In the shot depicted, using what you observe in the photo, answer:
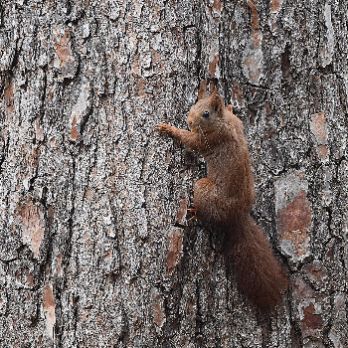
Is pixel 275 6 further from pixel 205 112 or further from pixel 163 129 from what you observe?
pixel 163 129

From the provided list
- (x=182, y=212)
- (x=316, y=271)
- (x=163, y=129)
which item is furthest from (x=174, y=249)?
(x=316, y=271)

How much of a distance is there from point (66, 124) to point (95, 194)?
239 millimetres

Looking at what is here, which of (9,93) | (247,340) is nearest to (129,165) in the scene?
(9,93)

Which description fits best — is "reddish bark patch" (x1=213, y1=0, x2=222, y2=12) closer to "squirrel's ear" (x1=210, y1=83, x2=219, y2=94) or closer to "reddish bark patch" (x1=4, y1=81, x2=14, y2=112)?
"squirrel's ear" (x1=210, y1=83, x2=219, y2=94)

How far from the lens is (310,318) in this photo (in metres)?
2.10

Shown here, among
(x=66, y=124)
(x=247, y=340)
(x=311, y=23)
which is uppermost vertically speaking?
(x=311, y=23)

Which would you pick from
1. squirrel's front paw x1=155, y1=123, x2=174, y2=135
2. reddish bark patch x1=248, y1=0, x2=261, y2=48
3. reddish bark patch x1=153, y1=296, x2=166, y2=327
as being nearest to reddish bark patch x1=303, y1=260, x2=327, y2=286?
reddish bark patch x1=153, y1=296, x2=166, y2=327

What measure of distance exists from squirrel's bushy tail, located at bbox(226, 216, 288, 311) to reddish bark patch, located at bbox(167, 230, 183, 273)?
170 mm

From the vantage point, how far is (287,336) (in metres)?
2.08

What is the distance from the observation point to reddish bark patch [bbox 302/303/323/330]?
2.10 m

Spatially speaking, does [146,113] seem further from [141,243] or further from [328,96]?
[328,96]

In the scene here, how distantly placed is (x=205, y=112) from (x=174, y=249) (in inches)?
17.9

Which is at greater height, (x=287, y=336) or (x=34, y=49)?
(x=34, y=49)

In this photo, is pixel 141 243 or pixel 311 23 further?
pixel 311 23
